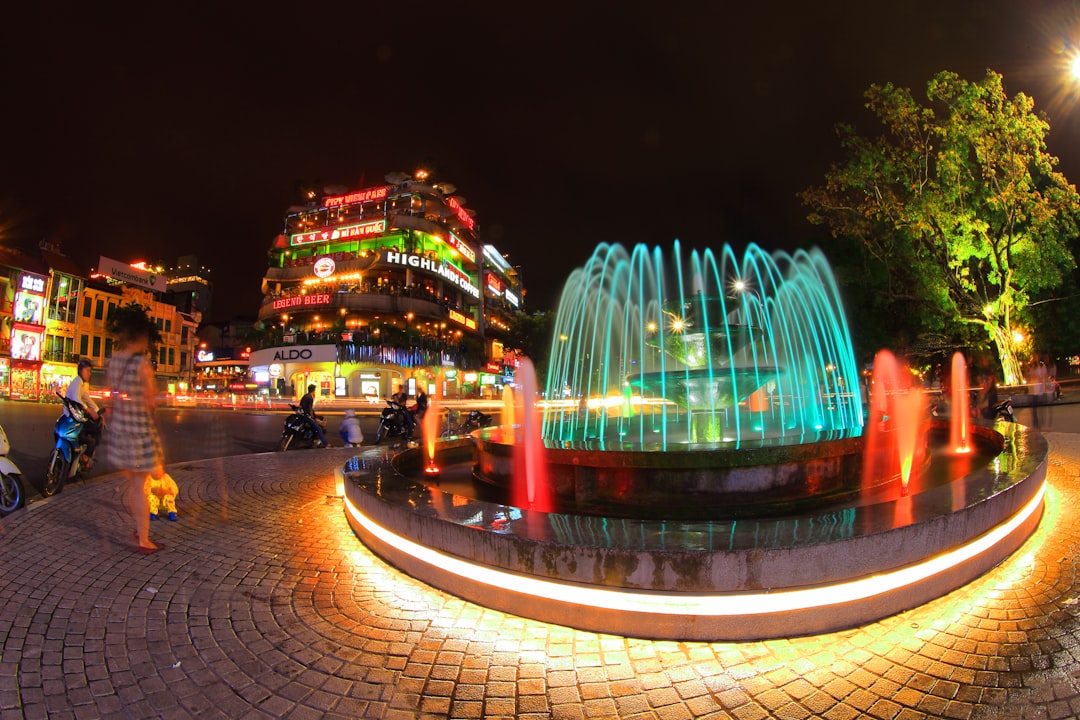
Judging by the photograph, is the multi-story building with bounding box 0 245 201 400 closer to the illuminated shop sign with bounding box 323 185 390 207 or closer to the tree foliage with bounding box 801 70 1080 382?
the illuminated shop sign with bounding box 323 185 390 207

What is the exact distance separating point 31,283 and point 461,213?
4198cm

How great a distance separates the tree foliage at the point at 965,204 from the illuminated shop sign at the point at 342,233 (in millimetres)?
44600

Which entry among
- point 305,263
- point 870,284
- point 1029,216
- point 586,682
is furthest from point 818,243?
point 305,263

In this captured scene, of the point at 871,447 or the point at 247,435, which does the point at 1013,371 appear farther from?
the point at 247,435

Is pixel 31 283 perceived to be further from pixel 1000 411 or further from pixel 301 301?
pixel 1000 411

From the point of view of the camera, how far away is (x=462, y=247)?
65625 mm

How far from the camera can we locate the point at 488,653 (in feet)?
10.1

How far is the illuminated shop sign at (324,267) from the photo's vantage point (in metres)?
54.1

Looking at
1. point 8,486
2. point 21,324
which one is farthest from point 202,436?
point 21,324

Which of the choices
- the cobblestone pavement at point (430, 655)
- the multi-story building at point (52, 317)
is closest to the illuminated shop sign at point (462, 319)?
the multi-story building at point (52, 317)

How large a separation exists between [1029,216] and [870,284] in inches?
278

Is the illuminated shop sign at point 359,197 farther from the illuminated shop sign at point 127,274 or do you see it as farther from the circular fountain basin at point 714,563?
the circular fountain basin at point 714,563

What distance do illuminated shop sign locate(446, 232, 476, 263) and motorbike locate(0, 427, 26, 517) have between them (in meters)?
57.7

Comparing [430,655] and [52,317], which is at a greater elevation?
[52,317]
